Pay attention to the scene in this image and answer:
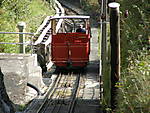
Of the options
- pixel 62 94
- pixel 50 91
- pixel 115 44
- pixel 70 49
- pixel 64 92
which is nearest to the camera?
pixel 115 44

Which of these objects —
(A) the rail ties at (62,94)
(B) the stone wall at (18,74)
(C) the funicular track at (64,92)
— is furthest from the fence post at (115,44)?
(B) the stone wall at (18,74)

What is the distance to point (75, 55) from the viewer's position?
18797 millimetres

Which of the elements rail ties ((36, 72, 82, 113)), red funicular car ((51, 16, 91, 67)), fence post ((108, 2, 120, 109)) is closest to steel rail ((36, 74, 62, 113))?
rail ties ((36, 72, 82, 113))

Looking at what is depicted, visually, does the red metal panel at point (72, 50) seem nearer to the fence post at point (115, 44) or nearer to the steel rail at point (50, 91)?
the steel rail at point (50, 91)

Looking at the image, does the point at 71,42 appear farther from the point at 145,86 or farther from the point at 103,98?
the point at 145,86

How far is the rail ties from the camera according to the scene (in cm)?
1366

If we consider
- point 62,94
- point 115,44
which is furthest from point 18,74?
point 115,44

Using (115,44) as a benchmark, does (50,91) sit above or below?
below

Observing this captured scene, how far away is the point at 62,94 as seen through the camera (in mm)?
15508

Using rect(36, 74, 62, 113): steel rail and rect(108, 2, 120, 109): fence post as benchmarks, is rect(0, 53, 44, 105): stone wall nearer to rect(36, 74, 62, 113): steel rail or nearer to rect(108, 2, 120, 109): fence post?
rect(36, 74, 62, 113): steel rail

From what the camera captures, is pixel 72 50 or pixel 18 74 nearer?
pixel 18 74

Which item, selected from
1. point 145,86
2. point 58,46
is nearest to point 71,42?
point 58,46

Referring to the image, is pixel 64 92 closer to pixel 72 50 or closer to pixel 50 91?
pixel 50 91

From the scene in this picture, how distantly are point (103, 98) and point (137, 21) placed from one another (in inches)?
98.0
